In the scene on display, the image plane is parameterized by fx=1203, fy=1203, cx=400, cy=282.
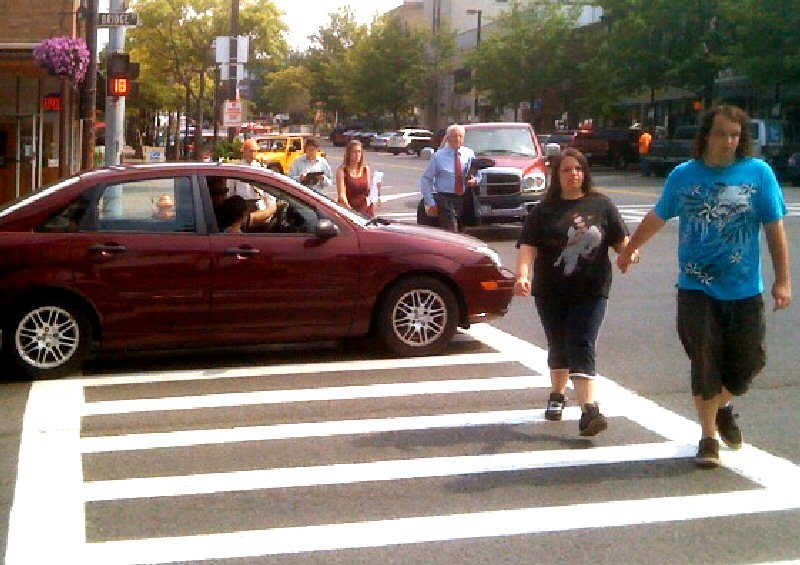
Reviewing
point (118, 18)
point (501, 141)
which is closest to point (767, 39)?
point (501, 141)

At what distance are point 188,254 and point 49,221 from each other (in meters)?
1.06

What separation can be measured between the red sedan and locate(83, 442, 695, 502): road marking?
2.76 meters

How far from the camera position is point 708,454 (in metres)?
6.63

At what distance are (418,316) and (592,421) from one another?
9.11 ft

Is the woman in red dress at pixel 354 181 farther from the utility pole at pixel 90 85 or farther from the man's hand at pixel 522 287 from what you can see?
the utility pole at pixel 90 85

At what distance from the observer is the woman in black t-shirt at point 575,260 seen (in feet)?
23.8

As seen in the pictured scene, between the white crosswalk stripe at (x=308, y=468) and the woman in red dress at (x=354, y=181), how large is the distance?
3715mm

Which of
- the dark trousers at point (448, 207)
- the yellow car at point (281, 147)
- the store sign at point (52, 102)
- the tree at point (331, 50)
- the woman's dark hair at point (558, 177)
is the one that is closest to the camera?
the woman's dark hair at point (558, 177)

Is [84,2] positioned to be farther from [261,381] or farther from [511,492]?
[511,492]

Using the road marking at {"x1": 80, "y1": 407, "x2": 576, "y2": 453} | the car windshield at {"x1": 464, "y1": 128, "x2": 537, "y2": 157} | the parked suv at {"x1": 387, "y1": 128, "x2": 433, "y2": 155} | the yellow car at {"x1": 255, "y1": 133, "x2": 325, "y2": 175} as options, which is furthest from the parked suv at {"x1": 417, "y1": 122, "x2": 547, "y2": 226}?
the parked suv at {"x1": 387, "y1": 128, "x2": 433, "y2": 155}

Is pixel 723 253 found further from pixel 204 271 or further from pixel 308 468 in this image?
pixel 204 271

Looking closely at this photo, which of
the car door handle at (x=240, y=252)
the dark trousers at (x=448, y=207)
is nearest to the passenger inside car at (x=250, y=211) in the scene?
the car door handle at (x=240, y=252)

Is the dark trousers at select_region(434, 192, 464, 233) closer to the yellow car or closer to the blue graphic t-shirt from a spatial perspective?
the blue graphic t-shirt

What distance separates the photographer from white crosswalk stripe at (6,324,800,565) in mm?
5484
